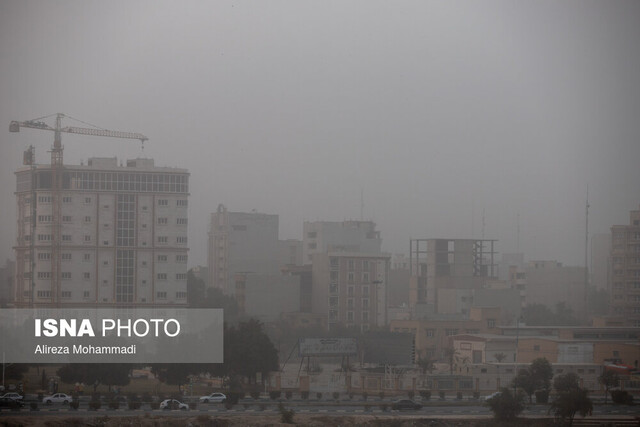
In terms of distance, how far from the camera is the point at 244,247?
1348 inches

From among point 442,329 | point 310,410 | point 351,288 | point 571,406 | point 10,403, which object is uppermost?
point 351,288

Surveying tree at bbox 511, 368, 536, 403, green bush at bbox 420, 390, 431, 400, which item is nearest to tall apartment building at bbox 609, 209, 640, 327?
tree at bbox 511, 368, 536, 403

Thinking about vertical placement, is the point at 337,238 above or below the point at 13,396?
above

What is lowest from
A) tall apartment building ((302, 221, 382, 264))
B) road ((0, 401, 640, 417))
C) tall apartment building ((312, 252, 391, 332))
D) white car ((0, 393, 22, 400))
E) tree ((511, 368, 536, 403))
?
road ((0, 401, 640, 417))

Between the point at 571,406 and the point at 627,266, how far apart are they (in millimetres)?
15346

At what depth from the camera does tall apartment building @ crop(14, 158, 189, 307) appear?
2403 centimetres

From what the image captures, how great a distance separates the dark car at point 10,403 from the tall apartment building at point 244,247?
20.5 m

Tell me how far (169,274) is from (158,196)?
1.92 meters

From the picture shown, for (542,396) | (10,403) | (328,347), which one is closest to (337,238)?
(328,347)

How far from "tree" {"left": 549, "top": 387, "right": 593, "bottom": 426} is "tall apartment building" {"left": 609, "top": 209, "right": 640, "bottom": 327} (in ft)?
47.4

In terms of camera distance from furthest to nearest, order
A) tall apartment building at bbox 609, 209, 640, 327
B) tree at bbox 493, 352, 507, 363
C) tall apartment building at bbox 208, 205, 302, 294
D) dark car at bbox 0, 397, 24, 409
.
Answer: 1. tall apartment building at bbox 208, 205, 302, 294
2. tall apartment building at bbox 609, 209, 640, 327
3. tree at bbox 493, 352, 507, 363
4. dark car at bbox 0, 397, 24, 409

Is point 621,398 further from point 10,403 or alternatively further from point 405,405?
point 10,403

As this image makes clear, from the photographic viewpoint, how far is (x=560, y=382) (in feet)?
45.3

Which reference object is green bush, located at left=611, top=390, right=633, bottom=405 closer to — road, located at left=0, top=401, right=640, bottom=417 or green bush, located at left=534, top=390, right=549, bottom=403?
road, located at left=0, top=401, right=640, bottom=417
